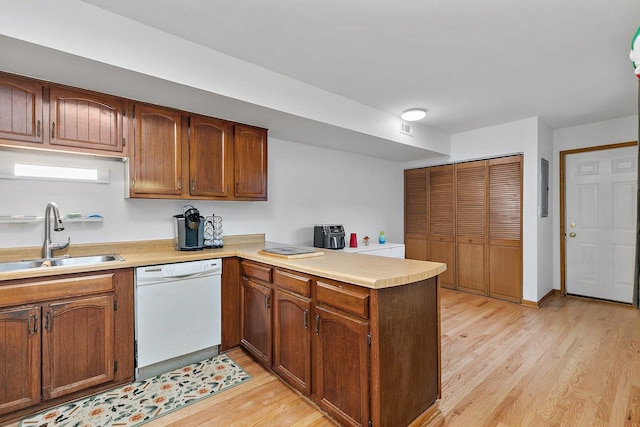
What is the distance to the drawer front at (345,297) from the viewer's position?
153 centimetres

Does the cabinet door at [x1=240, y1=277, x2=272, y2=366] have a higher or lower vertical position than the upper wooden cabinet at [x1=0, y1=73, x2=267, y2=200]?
lower

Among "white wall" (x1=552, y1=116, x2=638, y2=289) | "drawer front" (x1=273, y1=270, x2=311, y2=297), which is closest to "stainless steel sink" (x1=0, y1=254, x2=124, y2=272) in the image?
"drawer front" (x1=273, y1=270, x2=311, y2=297)

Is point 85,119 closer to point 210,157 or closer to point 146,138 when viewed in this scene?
point 146,138

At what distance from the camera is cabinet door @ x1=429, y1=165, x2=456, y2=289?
15.3ft

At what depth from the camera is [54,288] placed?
1.88 meters

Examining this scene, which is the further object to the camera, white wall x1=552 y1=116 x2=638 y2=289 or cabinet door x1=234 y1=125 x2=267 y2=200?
white wall x1=552 y1=116 x2=638 y2=289

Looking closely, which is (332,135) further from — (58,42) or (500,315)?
(500,315)

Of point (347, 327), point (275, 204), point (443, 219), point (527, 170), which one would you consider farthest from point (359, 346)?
point (443, 219)

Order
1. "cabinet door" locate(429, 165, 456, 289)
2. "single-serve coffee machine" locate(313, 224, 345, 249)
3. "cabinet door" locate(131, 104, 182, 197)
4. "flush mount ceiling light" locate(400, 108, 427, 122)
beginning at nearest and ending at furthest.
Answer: "cabinet door" locate(131, 104, 182, 197), "flush mount ceiling light" locate(400, 108, 427, 122), "single-serve coffee machine" locate(313, 224, 345, 249), "cabinet door" locate(429, 165, 456, 289)

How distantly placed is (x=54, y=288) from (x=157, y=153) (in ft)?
3.90

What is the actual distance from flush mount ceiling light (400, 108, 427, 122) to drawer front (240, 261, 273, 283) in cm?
244

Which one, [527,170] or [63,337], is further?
[527,170]

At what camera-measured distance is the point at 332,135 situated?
3447mm

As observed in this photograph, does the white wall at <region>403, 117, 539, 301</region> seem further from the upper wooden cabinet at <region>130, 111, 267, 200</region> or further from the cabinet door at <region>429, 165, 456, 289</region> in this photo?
the upper wooden cabinet at <region>130, 111, 267, 200</region>
